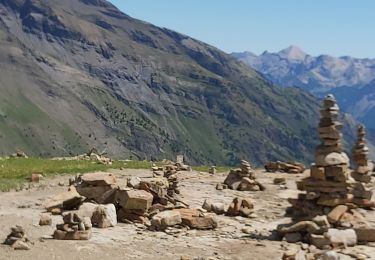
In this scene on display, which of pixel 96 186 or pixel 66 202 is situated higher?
pixel 96 186

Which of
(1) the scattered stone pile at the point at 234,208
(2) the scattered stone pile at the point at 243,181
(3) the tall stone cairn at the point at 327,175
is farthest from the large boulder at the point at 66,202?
(2) the scattered stone pile at the point at 243,181

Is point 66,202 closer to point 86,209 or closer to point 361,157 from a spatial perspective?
point 86,209

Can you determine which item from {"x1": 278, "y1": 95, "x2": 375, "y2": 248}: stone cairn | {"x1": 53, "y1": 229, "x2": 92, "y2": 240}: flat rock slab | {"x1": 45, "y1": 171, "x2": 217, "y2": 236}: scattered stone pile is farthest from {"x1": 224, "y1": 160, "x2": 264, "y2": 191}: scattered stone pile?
{"x1": 53, "y1": 229, "x2": 92, "y2": 240}: flat rock slab

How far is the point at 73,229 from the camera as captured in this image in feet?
69.6

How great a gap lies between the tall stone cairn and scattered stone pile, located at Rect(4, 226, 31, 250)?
12.4 m

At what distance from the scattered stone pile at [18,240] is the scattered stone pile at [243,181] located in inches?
716

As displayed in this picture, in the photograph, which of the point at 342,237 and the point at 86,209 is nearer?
the point at 342,237

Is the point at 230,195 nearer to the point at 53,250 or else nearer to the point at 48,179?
the point at 48,179

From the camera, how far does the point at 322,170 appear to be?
25.5 meters

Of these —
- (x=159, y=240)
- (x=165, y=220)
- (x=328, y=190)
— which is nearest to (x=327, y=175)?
(x=328, y=190)

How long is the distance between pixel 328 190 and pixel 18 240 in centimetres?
1345

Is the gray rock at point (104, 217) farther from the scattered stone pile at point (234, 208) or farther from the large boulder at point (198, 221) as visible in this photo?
the scattered stone pile at point (234, 208)

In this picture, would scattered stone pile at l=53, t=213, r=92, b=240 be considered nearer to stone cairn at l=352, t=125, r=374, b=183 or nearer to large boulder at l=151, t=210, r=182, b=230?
large boulder at l=151, t=210, r=182, b=230

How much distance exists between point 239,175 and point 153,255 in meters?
18.3
